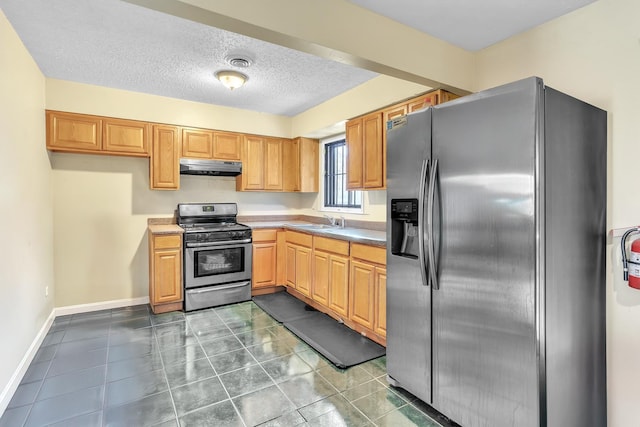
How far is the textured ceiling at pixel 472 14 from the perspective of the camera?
1.96 meters

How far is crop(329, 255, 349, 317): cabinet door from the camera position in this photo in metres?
3.26

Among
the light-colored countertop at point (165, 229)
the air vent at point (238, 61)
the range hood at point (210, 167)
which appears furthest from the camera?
the range hood at point (210, 167)

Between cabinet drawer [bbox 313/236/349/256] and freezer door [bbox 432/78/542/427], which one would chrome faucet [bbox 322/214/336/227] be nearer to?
cabinet drawer [bbox 313/236/349/256]

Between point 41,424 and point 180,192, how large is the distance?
2.87m

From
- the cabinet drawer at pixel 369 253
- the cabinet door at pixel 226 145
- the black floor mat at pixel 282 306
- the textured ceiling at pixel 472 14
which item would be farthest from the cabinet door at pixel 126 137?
the textured ceiling at pixel 472 14

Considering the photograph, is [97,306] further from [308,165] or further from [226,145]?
[308,165]

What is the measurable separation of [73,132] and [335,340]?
3503 mm

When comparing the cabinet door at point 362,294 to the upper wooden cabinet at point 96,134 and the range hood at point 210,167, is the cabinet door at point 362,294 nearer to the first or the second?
the range hood at point 210,167

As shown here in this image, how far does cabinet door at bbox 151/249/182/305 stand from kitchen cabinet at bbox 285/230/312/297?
4.45 ft

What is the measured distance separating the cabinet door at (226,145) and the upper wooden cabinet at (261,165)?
0.34ft

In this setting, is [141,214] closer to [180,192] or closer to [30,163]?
[180,192]

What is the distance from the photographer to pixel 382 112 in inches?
127

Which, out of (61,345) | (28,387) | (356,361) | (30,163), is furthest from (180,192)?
(356,361)

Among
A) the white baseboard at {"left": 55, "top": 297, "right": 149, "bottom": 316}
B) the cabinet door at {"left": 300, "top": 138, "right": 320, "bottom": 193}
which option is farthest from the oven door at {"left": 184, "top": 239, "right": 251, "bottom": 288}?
the cabinet door at {"left": 300, "top": 138, "right": 320, "bottom": 193}
